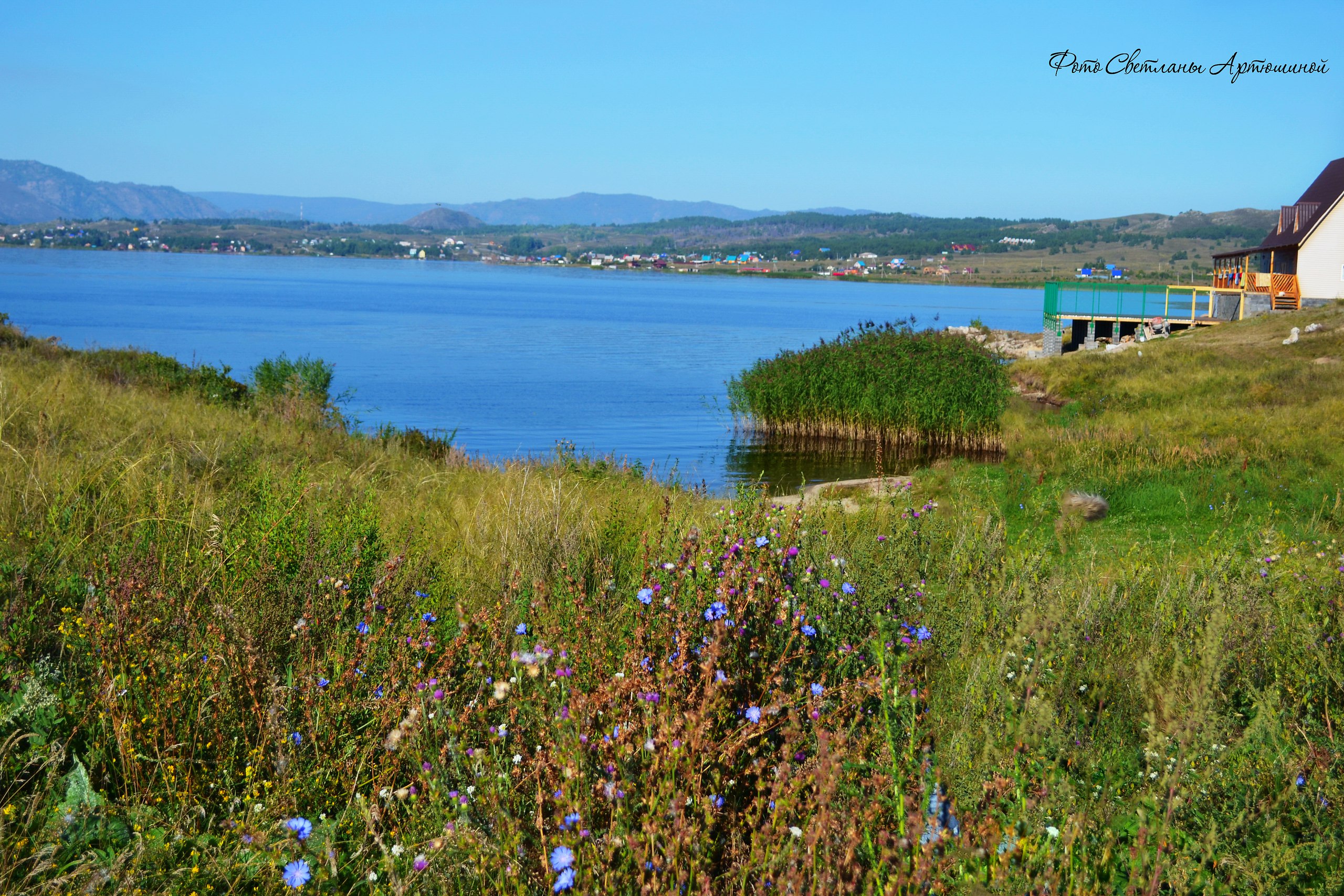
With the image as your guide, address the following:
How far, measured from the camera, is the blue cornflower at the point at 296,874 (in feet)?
7.59

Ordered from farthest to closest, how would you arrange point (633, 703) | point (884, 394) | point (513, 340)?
point (513, 340) < point (884, 394) < point (633, 703)

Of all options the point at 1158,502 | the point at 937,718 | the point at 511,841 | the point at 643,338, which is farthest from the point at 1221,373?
the point at 643,338

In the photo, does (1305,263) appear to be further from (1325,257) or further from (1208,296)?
(1208,296)

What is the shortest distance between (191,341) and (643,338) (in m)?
25.3

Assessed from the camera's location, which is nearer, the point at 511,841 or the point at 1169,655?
the point at 511,841

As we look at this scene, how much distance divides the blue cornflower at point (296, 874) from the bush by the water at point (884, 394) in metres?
20.3

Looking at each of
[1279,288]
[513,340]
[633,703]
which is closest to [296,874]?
[633,703]

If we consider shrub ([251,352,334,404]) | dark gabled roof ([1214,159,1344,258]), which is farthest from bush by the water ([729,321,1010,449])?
dark gabled roof ([1214,159,1344,258])

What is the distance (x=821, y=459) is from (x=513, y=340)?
1526 inches

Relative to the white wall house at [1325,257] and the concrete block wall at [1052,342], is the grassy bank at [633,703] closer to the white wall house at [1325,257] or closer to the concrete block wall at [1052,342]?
the concrete block wall at [1052,342]

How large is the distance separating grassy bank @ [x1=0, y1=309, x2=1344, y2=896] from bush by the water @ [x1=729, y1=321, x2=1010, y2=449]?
16.4m

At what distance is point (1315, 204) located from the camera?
46906mm

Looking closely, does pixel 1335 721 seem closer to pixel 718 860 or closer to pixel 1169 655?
pixel 1169 655

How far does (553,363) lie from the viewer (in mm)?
47000
